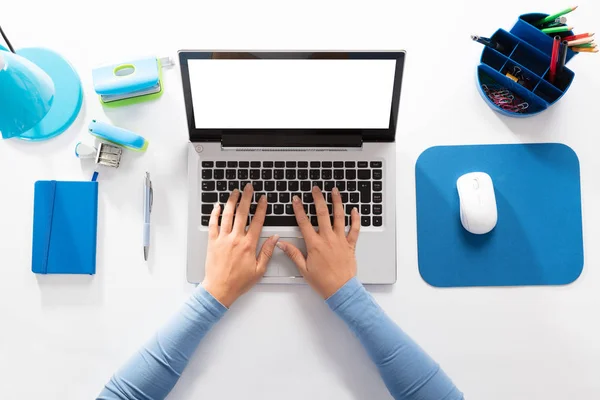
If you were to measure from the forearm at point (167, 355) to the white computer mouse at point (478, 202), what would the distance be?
1.43 feet

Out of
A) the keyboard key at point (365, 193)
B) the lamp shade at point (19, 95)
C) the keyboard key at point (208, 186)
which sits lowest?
the keyboard key at point (365, 193)

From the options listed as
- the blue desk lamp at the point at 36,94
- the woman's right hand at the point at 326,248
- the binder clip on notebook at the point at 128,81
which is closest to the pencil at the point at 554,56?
the woman's right hand at the point at 326,248

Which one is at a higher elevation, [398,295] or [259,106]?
[259,106]

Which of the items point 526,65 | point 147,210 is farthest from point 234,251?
point 526,65

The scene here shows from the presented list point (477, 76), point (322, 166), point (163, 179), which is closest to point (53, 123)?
point (163, 179)

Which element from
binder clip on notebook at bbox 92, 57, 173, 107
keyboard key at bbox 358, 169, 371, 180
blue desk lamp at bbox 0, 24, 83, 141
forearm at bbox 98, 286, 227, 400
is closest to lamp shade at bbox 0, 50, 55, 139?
blue desk lamp at bbox 0, 24, 83, 141

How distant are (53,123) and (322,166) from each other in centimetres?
48

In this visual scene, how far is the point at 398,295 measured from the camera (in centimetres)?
85

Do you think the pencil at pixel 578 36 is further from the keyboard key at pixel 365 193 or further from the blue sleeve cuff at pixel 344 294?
the blue sleeve cuff at pixel 344 294

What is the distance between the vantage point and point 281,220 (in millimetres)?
831

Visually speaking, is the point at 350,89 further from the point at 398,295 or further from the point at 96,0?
the point at 96,0

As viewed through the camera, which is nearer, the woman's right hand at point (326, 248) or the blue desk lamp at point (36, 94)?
the blue desk lamp at point (36, 94)

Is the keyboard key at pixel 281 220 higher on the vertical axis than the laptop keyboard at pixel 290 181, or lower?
lower

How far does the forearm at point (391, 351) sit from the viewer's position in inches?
30.5
